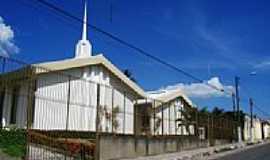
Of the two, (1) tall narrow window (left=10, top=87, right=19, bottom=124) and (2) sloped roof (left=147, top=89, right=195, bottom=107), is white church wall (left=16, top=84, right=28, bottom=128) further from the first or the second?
(2) sloped roof (left=147, top=89, right=195, bottom=107)

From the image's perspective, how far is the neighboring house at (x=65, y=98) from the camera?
1778cm

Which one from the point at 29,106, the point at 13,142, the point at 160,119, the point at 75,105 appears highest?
the point at 75,105

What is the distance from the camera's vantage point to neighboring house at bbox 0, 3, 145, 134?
1778cm

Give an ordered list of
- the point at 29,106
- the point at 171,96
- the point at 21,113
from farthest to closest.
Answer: the point at 171,96 < the point at 21,113 < the point at 29,106

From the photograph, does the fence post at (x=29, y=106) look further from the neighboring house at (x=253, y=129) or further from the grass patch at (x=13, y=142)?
the neighboring house at (x=253, y=129)

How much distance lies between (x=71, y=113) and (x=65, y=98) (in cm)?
80

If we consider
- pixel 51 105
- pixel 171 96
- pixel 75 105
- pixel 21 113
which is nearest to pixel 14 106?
pixel 21 113

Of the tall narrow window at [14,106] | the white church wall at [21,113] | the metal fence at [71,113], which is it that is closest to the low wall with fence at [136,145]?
the metal fence at [71,113]

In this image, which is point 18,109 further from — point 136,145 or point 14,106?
point 136,145

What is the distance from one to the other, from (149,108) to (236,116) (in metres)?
29.4

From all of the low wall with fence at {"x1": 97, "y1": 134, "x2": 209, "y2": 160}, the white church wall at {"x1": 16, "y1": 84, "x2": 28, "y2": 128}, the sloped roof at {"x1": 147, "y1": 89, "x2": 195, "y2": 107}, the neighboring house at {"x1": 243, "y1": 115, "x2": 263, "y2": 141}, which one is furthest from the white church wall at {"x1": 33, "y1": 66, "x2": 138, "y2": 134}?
the neighboring house at {"x1": 243, "y1": 115, "x2": 263, "y2": 141}

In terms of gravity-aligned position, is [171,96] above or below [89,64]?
below

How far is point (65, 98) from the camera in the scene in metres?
20.5

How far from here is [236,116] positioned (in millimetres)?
53156
